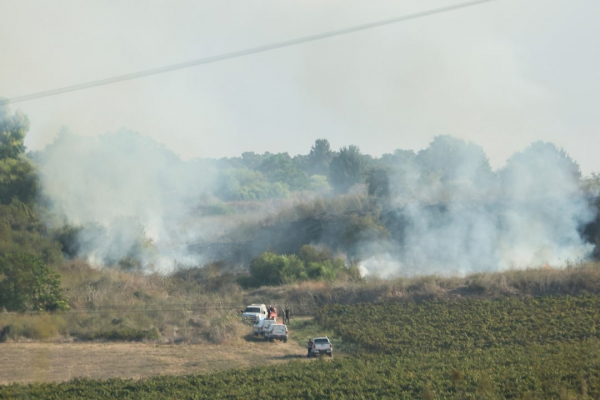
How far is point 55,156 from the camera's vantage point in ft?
222

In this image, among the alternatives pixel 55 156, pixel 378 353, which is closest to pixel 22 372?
pixel 378 353

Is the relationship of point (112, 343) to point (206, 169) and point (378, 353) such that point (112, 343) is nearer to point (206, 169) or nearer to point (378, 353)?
point (378, 353)

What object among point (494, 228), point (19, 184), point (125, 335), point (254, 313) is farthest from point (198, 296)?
point (494, 228)

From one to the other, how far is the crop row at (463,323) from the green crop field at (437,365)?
54 mm

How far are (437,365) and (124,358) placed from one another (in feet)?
50.6

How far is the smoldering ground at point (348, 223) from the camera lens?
62.8m

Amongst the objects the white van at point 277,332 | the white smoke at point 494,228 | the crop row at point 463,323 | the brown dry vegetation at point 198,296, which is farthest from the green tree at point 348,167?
the white van at point 277,332

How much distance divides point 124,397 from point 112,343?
14.1 meters

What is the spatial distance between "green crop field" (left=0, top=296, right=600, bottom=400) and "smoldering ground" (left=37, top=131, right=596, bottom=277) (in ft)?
57.8

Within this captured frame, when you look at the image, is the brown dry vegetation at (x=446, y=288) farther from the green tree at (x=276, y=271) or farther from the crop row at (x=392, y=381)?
the crop row at (x=392, y=381)

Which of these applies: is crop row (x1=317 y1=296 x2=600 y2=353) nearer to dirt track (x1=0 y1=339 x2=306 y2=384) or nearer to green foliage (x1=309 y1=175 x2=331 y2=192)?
dirt track (x1=0 y1=339 x2=306 y2=384)

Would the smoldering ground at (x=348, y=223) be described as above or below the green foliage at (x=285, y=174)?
below

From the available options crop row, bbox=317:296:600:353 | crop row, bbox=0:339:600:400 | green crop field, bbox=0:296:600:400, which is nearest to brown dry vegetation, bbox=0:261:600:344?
crop row, bbox=317:296:600:353

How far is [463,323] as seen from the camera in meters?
42.3
